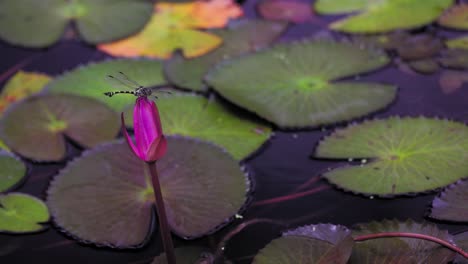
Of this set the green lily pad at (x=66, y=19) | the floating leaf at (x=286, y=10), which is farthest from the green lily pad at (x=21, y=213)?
the floating leaf at (x=286, y=10)

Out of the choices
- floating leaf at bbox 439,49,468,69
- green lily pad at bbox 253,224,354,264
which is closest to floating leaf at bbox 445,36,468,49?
floating leaf at bbox 439,49,468,69

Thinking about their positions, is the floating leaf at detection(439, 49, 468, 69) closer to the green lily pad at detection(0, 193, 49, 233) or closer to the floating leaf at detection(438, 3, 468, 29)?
the floating leaf at detection(438, 3, 468, 29)

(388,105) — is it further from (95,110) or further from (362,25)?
(95,110)

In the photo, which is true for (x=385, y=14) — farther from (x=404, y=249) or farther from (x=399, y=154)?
(x=404, y=249)

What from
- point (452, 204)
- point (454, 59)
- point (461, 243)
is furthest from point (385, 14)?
point (461, 243)

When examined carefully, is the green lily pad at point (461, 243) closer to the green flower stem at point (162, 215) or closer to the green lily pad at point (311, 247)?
the green lily pad at point (311, 247)
